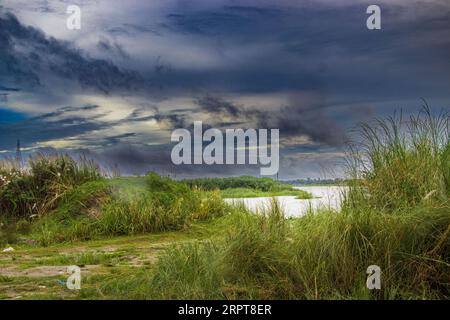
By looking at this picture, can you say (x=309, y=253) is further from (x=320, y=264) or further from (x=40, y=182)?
(x=40, y=182)

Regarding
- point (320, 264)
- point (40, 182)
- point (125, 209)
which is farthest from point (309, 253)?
point (40, 182)

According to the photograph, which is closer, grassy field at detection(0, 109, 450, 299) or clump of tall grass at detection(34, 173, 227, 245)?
grassy field at detection(0, 109, 450, 299)

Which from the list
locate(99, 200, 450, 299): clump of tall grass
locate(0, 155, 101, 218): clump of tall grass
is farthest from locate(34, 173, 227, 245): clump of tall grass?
locate(99, 200, 450, 299): clump of tall grass

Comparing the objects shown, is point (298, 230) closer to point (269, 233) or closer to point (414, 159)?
point (269, 233)

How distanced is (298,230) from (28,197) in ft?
29.3

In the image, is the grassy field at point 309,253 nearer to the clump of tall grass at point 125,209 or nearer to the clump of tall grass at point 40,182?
the clump of tall grass at point 125,209

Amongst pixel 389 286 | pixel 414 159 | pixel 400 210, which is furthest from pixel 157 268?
pixel 414 159

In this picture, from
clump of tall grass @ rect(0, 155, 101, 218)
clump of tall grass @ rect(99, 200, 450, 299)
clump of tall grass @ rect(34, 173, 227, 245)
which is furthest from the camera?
clump of tall grass @ rect(0, 155, 101, 218)

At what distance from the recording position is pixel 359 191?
659cm

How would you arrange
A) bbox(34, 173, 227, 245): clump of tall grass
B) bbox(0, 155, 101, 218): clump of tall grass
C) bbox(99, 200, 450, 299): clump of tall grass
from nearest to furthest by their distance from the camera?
bbox(99, 200, 450, 299): clump of tall grass < bbox(34, 173, 227, 245): clump of tall grass < bbox(0, 155, 101, 218): clump of tall grass

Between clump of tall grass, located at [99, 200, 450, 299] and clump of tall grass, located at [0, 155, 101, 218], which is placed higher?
clump of tall grass, located at [0, 155, 101, 218]

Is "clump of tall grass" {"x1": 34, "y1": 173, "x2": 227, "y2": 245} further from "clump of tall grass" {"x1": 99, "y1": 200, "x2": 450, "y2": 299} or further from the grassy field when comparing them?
"clump of tall grass" {"x1": 99, "y1": 200, "x2": 450, "y2": 299}

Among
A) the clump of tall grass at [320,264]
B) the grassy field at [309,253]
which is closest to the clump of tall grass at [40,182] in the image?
the grassy field at [309,253]

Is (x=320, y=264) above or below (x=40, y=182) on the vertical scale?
below
